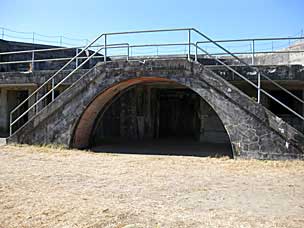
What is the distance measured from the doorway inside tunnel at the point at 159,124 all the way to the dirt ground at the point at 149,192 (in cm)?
266

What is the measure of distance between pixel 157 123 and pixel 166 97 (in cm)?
193

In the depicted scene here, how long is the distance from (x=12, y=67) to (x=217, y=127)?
13.0 m

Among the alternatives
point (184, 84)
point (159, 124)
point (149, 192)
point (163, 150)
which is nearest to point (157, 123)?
point (159, 124)

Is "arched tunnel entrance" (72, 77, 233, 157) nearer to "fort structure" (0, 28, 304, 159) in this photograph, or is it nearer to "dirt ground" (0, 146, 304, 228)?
"fort structure" (0, 28, 304, 159)

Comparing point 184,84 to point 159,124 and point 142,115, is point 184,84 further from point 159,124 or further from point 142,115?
point 159,124

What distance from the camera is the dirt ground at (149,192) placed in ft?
16.0

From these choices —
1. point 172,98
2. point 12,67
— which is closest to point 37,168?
point 172,98

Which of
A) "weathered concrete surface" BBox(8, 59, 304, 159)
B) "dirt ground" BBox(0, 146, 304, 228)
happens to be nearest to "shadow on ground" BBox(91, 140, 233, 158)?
"weathered concrete surface" BBox(8, 59, 304, 159)

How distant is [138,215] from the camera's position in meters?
5.07

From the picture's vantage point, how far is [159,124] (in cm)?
1906

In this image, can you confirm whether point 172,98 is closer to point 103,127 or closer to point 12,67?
point 103,127

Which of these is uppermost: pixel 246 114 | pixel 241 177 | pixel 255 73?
pixel 255 73

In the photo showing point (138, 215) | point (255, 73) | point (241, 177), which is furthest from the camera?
point (255, 73)

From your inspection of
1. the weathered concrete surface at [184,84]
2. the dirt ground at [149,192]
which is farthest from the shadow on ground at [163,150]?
the dirt ground at [149,192]
